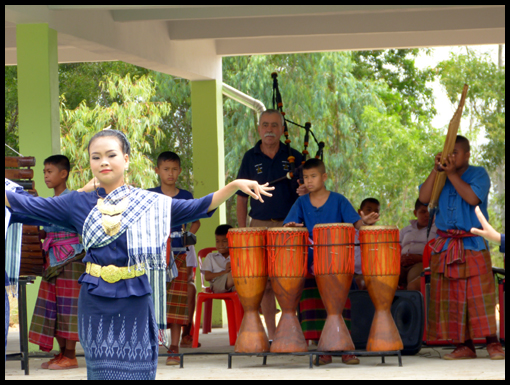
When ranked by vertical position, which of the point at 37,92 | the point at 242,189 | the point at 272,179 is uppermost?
the point at 37,92

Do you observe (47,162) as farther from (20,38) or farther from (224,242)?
(224,242)

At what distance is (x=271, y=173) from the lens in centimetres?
701

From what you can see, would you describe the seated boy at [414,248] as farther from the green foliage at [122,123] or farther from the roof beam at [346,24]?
the green foliage at [122,123]

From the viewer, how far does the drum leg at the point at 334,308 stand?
5.71 metres

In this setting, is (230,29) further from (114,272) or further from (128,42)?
(114,272)

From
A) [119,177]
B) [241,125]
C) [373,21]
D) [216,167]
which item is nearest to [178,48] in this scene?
[216,167]

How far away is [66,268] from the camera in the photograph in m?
5.91

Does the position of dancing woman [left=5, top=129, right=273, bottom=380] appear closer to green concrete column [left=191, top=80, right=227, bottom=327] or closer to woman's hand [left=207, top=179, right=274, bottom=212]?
woman's hand [left=207, top=179, right=274, bottom=212]

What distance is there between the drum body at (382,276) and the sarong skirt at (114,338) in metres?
2.59

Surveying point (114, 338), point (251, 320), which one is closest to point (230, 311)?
point (251, 320)

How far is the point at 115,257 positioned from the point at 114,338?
0.37 m

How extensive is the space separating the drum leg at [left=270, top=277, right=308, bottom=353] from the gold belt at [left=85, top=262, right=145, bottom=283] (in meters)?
2.42

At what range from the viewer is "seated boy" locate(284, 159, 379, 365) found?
5.98 metres

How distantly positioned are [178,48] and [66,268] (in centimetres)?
387
